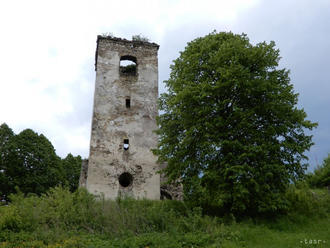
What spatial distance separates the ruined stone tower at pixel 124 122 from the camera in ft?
52.2

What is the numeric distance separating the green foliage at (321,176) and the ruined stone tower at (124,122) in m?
8.14

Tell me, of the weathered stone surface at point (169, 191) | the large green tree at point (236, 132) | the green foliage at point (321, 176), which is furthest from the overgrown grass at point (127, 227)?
the weathered stone surface at point (169, 191)

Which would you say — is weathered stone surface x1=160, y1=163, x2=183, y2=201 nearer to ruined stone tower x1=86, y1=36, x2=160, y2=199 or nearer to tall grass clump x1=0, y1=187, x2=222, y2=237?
ruined stone tower x1=86, y1=36, x2=160, y2=199

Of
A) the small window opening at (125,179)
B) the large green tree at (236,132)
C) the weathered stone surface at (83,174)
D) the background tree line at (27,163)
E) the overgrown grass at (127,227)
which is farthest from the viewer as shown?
the background tree line at (27,163)

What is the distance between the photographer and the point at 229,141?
10344 millimetres

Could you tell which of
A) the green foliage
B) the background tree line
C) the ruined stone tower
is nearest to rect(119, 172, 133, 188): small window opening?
the ruined stone tower

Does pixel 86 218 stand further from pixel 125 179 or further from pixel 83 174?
pixel 83 174

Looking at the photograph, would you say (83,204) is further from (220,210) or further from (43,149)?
(43,149)

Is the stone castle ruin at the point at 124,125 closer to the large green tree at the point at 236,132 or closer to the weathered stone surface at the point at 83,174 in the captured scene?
the weathered stone surface at the point at 83,174

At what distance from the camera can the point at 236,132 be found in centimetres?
1065

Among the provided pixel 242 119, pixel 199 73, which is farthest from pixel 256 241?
pixel 199 73

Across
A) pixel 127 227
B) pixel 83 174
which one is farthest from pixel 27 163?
pixel 127 227

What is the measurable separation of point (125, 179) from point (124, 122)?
3073 millimetres

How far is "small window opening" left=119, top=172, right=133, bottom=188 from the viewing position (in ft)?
53.1
